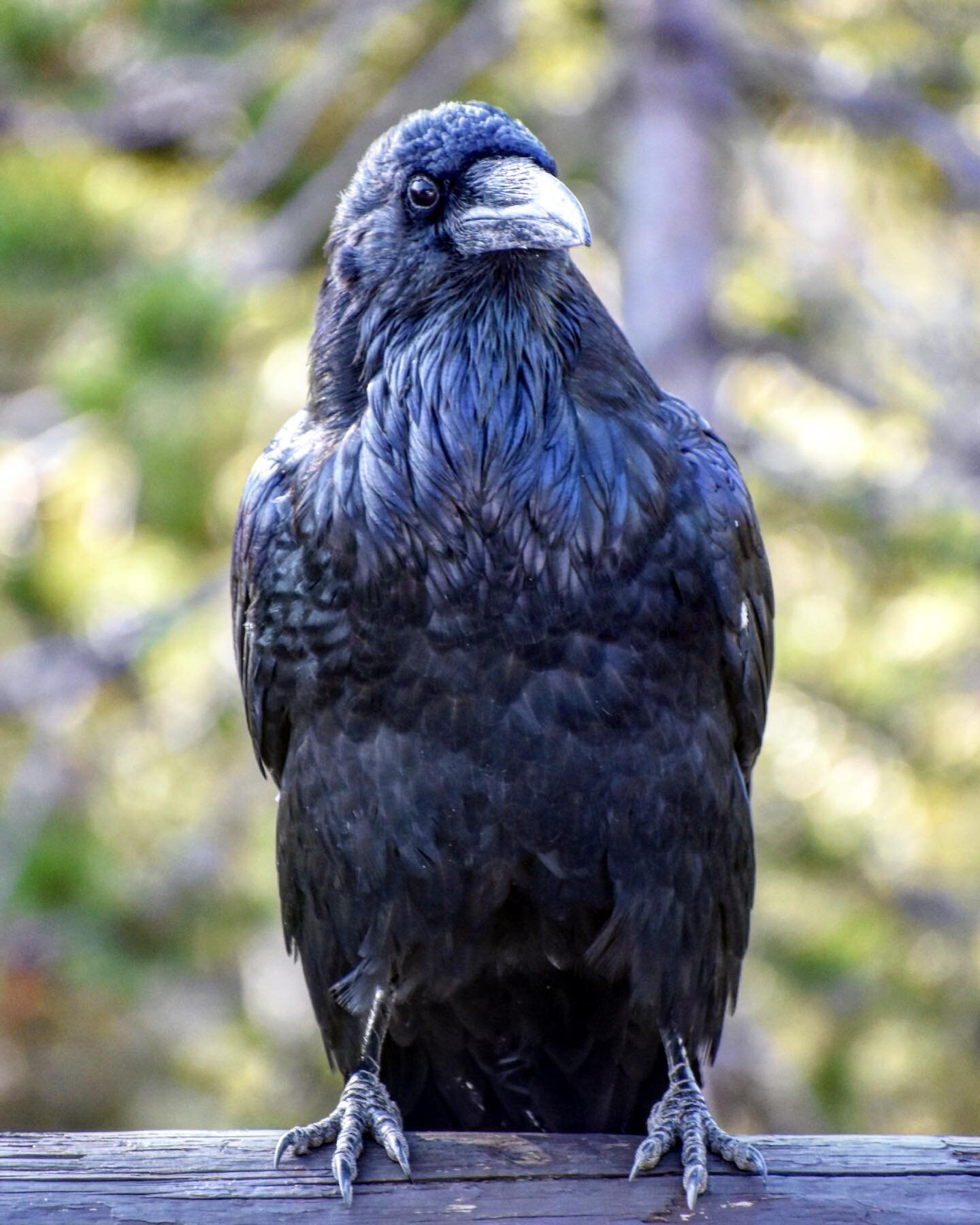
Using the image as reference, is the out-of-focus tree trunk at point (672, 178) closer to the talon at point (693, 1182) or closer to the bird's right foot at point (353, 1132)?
the bird's right foot at point (353, 1132)

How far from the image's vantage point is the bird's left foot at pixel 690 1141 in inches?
115

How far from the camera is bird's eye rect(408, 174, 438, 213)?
3148mm

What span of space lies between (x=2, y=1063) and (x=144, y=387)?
6.98 metres

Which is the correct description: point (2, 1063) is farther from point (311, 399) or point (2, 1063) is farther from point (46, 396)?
point (311, 399)

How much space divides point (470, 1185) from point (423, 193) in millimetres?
1902

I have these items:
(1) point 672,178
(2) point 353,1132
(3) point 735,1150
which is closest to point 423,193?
(2) point 353,1132

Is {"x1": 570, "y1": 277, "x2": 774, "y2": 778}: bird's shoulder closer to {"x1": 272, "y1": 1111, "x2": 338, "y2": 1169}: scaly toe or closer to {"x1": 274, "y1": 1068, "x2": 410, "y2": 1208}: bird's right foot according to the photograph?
{"x1": 274, "y1": 1068, "x2": 410, "y2": 1208}: bird's right foot

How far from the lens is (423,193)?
10.3 ft

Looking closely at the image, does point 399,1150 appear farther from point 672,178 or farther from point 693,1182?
point 672,178

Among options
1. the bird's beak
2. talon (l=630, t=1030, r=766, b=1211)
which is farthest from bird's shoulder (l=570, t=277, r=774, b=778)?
talon (l=630, t=1030, r=766, b=1211)

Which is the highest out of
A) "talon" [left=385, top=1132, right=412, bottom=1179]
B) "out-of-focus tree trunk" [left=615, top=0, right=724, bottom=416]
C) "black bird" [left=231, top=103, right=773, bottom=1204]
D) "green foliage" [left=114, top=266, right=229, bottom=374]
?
"out-of-focus tree trunk" [left=615, top=0, right=724, bottom=416]

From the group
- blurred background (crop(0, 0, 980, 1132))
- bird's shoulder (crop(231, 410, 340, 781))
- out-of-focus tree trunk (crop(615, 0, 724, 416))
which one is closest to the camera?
bird's shoulder (crop(231, 410, 340, 781))

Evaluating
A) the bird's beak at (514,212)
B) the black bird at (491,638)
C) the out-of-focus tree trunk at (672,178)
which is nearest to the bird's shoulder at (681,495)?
the black bird at (491,638)

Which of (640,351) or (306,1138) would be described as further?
(640,351)
